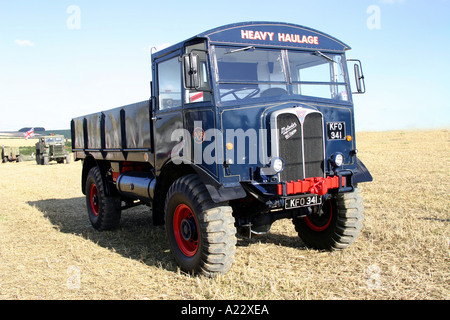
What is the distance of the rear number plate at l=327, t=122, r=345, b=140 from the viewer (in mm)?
5551

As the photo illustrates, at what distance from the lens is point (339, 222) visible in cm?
590

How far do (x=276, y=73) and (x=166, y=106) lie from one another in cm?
164

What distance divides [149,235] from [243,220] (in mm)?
2759

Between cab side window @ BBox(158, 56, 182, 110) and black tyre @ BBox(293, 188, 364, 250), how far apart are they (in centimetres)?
250

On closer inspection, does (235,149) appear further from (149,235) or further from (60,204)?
(60,204)

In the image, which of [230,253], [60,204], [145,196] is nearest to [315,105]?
[230,253]

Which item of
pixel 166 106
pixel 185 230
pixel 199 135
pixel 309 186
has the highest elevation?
pixel 166 106

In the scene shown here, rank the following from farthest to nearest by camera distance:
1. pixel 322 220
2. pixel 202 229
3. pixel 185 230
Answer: pixel 322 220
pixel 185 230
pixel 202 229

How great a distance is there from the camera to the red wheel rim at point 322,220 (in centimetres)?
614

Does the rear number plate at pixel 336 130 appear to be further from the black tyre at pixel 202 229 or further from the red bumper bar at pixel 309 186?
the black tyre at pixel 202 229

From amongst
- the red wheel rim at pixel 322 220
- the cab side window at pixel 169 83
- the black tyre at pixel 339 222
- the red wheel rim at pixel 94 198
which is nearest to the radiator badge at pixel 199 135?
the cab side window at pixel 169 83

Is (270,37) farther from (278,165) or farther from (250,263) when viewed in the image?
(250,263)

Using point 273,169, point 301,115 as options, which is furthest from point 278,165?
point 301,115

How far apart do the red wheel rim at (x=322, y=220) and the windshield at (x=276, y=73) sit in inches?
62.6
